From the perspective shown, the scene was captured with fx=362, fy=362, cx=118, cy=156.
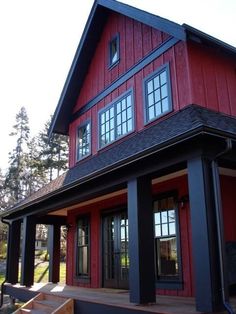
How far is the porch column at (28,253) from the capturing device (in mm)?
9922

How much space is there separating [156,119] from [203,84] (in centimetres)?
122

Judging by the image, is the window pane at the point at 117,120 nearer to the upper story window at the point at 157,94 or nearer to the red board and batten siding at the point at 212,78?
the upper story window at the point at 157,94

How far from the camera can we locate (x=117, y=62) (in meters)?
9.62

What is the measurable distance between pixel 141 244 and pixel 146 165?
127 centimetres

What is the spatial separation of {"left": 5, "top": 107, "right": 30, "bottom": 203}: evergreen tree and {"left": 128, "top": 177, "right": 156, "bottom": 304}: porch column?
30192 mm

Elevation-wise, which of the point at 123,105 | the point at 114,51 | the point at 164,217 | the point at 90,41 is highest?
the point at 90,41

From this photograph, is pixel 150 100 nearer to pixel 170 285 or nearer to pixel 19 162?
pixel 170 285

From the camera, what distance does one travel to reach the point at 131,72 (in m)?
8.95

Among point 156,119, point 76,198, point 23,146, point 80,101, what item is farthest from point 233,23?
point 23,146

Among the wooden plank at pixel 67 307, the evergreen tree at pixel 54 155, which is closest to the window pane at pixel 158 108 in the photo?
the wooden plank at pixel 67 307

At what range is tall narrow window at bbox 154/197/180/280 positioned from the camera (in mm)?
7227

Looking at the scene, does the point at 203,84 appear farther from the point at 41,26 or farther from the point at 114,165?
the point at 41,26

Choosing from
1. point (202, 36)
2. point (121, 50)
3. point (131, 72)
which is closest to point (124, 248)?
point (131, 72)

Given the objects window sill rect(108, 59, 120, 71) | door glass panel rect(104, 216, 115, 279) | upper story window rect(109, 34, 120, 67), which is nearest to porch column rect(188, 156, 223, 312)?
door glass panel rect(104, 216, 115, 279)
